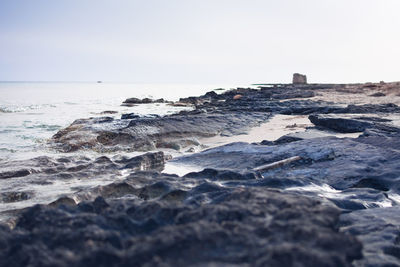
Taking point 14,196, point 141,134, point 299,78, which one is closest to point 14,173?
point 14,196

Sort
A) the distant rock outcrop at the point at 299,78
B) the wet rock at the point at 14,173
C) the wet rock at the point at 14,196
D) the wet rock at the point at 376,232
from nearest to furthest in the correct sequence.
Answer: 1. the wet rock at the point at 376,232
2. the wet rock at the point at 14,196
3. the wet rock at the point at 14,173
4. the distant rock outcrop at the point at 299,78

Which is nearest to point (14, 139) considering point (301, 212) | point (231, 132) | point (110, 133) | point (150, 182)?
point (110, 133)

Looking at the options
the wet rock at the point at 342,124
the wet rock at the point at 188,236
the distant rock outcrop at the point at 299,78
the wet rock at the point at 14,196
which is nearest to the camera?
the wet rock at the point at 188,236

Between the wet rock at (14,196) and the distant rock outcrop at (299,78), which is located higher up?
the distant rock outcrop at (299,78)

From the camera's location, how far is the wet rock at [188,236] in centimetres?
105

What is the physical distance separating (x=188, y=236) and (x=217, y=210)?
0.21 meters

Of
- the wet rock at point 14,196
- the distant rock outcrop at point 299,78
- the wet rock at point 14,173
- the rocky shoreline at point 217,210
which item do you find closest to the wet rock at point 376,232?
the rocky shoreline at point 217,210

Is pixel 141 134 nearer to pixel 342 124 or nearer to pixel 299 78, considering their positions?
pixel 342 124

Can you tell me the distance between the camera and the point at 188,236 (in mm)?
1134

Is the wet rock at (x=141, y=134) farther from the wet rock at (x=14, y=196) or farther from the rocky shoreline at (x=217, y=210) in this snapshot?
the wet rock at (x=14, y=196)

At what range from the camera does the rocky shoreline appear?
42.5 inches

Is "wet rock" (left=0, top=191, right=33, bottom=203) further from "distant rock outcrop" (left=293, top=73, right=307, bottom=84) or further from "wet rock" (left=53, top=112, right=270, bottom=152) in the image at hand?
"distant rock outcrop" (left=293, top=73, right=307, bottom=84)

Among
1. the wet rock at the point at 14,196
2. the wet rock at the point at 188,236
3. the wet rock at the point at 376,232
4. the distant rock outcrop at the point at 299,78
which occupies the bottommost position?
the wet rock at the point at 14,196

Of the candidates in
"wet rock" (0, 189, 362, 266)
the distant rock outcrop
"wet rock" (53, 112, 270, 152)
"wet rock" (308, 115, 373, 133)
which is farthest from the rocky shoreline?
the distant rock outcrop
